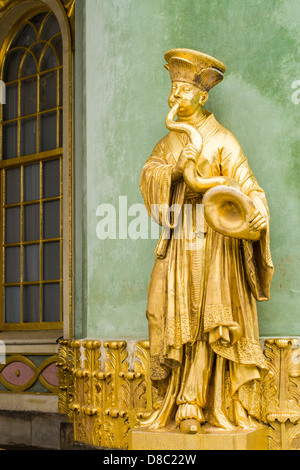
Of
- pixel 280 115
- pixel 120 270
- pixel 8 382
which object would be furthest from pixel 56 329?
pixel 280 115

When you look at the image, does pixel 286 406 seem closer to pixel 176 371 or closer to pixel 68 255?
pixel 176 371

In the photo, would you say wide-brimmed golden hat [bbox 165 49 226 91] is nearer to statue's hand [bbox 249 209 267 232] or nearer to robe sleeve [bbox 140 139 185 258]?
robe sleeve [bbox 140 139 185 258]

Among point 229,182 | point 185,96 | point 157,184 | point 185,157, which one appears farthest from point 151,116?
point 229,182

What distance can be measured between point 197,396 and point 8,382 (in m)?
3.26

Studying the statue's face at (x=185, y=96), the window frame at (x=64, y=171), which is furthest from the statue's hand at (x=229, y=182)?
the window frame at (x=64, y=171)

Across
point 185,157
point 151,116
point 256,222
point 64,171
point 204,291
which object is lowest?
point 204,291

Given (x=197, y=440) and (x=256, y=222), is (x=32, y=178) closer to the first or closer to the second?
(x=256, y=222)

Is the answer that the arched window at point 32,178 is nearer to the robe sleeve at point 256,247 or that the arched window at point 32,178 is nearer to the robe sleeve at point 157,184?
the robe sleeve at point 157,184

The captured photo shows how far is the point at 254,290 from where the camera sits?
15.1ft

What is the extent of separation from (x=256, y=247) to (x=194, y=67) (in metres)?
1.20

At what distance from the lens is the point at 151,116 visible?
18.8ft

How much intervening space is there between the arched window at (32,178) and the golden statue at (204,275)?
284cm

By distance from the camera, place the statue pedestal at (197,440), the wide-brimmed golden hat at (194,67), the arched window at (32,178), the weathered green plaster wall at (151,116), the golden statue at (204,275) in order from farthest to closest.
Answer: the arched window at (32,178)
the weathered green plaster wall at (151,116)
the wide-brimmed golden hat at (194,67)
the golden statue at (204,275)
the statue pedestal at (197,440)

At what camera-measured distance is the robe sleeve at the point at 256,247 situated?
452 centimetres
